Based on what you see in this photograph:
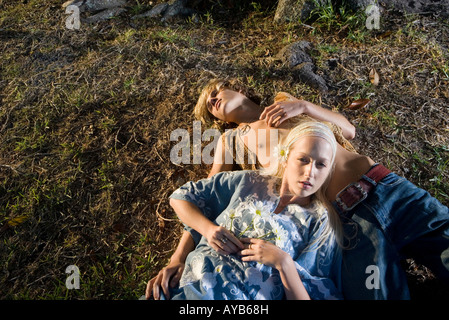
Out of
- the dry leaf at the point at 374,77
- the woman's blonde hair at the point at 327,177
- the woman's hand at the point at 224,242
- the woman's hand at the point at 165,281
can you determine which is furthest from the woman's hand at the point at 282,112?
the woman's hand at the point at 165,281

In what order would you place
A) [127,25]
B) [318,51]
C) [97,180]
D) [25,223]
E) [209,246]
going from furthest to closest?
[127,25], [318,51], [97,180], [25,223], [209,246]

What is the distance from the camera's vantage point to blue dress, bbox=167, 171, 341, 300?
2018mm

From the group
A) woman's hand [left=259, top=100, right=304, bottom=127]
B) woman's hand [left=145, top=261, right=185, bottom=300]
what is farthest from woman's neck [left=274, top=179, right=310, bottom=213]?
woman's hand [left=145, top=261, right=185, bottom=300]

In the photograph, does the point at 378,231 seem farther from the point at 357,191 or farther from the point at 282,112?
the point at 282,112

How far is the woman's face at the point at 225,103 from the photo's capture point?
9.81 feet

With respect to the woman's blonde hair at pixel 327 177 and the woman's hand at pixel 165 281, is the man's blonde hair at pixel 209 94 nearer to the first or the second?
the woman's blonde hair at pixel 327 177

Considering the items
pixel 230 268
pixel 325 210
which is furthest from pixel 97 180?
pixel 325 210

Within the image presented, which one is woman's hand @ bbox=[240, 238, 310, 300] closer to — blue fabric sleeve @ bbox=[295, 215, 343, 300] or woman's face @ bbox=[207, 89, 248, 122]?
blue fabric sleeve @ bbox=[295, 215, 343, 300]

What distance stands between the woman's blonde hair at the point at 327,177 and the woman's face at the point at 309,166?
0.06 m

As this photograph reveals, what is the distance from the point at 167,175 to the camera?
3.04 m

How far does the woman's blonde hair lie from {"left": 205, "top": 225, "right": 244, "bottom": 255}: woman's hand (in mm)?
436

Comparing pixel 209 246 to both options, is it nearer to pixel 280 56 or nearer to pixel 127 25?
pixel 280 56

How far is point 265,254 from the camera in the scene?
2.04 metres
